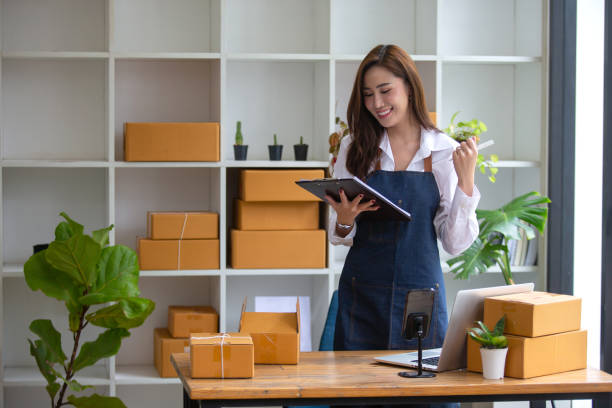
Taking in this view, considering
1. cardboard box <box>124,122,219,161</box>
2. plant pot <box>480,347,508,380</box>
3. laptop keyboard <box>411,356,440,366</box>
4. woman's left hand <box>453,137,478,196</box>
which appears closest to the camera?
plant pot <box>480,347,508,380</box>

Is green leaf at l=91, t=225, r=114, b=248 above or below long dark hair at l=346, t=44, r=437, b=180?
below

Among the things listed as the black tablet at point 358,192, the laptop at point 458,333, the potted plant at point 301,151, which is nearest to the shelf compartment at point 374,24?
the potted plant at point 301,151

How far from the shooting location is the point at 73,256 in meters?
3.20

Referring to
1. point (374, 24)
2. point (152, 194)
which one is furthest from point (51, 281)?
point (374, 24)

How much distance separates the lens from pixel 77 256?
320cm

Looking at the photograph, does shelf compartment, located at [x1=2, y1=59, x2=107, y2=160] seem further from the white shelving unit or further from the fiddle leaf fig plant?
the fiddle leaf fig plant

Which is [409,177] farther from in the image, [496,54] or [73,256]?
[496,54]

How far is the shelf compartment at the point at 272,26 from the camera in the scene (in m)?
4.15

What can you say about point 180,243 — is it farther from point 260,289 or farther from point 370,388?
point 370,388

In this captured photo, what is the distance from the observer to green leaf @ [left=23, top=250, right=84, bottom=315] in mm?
3301

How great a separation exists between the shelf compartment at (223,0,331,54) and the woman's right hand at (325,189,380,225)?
1.78m

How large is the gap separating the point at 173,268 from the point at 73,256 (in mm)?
650

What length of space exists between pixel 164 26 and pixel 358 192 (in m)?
2.14

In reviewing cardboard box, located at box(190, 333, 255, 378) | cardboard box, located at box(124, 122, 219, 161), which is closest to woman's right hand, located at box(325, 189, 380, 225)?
cardboard box, located at box(190, 333, 255, 378)
